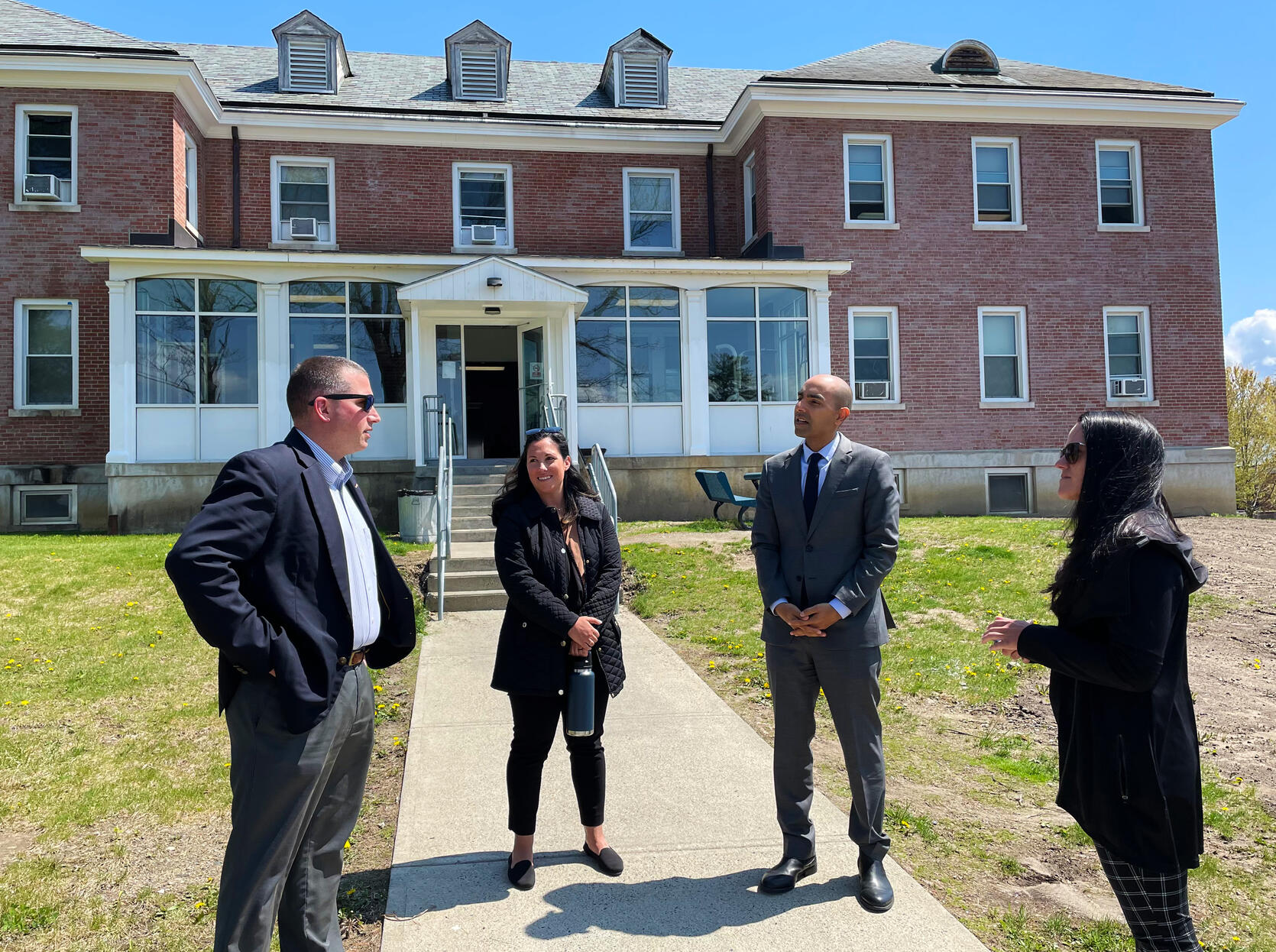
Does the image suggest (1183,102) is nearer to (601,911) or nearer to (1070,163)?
(1070,163)

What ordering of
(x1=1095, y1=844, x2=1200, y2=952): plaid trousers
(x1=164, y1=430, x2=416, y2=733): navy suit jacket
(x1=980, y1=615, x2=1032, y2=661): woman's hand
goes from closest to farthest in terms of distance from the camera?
(x1=164, y1=430, x2=416, y2=733): navy suit jacket < (x1=1095, y1=844, x2=1200, y2=952): plaid trousers < (x1=980, y1=615, x2=1032, y2=661): woman's hand

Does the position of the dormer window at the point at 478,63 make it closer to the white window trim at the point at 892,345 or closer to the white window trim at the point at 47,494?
the white window trim at the point at 892,345

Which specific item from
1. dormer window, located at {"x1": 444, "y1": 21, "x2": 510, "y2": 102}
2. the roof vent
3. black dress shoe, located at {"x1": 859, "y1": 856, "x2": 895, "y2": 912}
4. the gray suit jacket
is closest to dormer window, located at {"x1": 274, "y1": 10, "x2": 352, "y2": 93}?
dormer window, located at {"x1": 444, "y1": 21, "x2": 510, "y2": 102}

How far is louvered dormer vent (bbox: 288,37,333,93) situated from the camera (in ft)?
62.9

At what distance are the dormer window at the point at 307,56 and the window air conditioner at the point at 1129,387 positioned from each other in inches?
675

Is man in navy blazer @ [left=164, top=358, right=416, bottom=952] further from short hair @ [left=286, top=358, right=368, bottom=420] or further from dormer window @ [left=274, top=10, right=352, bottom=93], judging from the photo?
dormer window @ [left=274, top=10, right=352, bottom=93]

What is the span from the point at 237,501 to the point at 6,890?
2444 mm

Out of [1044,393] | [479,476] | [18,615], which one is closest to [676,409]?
[479,476]

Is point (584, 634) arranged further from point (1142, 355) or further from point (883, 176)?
point (1142, 355)

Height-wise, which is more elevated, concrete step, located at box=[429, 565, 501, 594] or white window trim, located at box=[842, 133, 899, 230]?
white window trim, located at box=[842, 133, 899, 230]

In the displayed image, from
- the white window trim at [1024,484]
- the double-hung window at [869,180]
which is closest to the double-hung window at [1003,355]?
the white window trim at [1024,484]

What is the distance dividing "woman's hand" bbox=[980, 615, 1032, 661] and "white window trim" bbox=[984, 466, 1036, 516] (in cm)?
1593

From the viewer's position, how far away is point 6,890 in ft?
12.0

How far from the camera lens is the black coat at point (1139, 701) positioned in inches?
96.1
